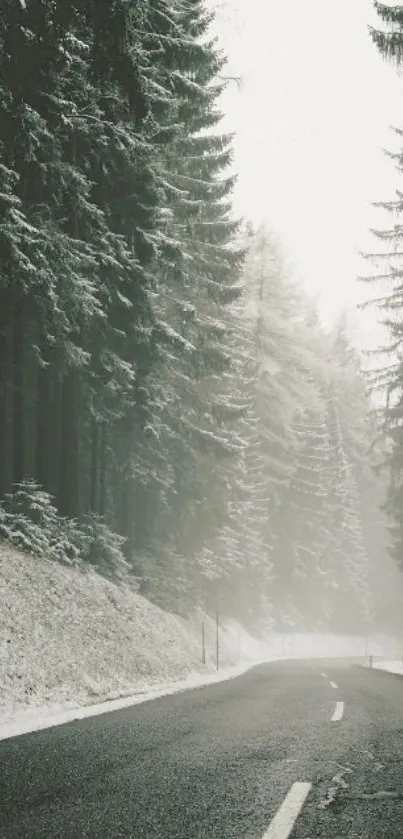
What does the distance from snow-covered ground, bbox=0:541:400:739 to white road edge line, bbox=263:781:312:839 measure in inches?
150

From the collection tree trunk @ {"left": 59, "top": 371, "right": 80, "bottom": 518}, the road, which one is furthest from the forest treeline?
the road

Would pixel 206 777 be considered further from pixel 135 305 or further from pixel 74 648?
pixel 135 305

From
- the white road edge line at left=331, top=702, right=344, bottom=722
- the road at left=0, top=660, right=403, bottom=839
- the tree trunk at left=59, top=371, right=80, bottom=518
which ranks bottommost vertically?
the white road edge line at left=331, top=702, right=344, bottom=722

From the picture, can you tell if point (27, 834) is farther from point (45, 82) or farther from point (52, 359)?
point (52, 359)

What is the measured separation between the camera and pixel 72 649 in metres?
13.5

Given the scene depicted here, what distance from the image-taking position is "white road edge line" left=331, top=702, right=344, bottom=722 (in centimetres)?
980

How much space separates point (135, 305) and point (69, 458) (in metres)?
4.15

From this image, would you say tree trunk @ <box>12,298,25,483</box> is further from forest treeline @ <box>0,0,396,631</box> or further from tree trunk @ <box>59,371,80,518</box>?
tree trunk @ <box>59,371,80,518</box>

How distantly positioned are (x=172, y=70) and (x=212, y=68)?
3415 millimetres

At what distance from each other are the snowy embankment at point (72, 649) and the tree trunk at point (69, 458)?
166cm

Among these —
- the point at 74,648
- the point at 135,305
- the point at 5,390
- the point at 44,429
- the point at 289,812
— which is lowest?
the point at 74,648

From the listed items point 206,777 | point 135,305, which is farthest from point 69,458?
point 206,777

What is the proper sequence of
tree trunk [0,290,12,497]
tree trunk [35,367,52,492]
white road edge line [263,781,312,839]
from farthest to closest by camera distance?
tree trunk [35,367,52,492]
tree trunk [0,290,12,497]
white road edge line [263,781,312,839]

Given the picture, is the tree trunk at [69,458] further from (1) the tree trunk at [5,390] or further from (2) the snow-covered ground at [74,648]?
(2) the snow-covered ground at [74,648]
